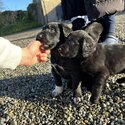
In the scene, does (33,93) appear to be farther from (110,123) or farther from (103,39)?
(110,123)

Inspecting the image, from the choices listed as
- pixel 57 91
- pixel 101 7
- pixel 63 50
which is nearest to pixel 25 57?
pixel 63 50

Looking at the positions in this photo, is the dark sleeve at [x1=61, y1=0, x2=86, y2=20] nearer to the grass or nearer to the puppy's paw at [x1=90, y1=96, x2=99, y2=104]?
the puppy's paw at [x1=90, y1=96, x2=99, y2=104]

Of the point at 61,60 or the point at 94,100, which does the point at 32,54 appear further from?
the point at 61,60

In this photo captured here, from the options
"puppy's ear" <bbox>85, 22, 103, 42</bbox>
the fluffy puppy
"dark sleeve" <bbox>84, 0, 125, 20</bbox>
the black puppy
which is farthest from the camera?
"puppy's ear" <bbox>85, 22, 103, 42</bbox>

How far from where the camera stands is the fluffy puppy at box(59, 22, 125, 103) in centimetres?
499

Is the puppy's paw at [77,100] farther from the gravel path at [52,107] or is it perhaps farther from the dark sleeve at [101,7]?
the dark sleeve at [101,7]

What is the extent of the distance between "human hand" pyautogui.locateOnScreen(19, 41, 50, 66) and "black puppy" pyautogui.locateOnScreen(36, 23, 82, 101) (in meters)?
1.68

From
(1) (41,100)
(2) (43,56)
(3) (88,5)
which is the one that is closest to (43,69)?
(1) (41,100)

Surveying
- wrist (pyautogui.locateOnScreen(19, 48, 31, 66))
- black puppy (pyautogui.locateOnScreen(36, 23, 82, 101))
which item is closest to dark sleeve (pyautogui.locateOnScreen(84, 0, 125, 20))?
black puppy (pyautogui.locateOnScreen(36, 23, 82, 101))

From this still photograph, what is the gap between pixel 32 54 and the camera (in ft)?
10.6

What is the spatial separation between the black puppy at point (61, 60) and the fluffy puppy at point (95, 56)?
152 mm

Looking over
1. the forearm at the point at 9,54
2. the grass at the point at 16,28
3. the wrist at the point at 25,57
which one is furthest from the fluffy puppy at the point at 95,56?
the grass at the point at 16,28

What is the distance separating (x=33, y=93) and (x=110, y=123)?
180 centimetres

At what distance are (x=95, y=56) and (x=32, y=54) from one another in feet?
6.55
